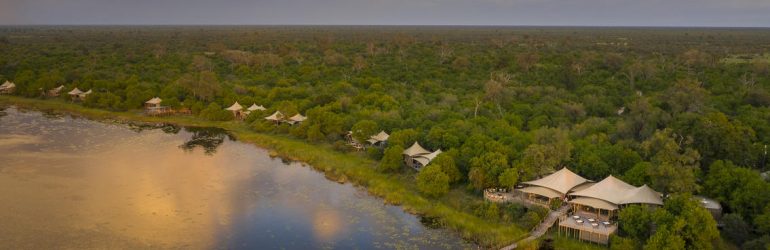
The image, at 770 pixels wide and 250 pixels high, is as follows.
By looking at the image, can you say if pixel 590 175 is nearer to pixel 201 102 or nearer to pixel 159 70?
pixel 201 102

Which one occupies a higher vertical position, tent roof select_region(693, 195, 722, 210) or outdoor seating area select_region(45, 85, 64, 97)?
outdoor seating area select_region(45, 85, 64, 97)

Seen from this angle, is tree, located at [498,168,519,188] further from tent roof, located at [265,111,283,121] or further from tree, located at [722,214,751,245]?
tent roof, located at [265,111,283,121]

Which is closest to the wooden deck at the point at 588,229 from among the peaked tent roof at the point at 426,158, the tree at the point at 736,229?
the tree at the point at 736,229

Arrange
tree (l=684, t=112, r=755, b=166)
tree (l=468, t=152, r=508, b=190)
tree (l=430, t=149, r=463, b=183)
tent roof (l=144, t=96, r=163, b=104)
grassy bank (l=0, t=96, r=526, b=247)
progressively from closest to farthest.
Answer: grassy bank (l=0, t=96, r=526, b=247) → tree (l=468, t=152, r=508, b=190) → tree (l=684, t=112, r=755, b=166) → tree (l=430, t=149, r=463, b=183) → tent roof (l=144, t=96, r=163, b=104)

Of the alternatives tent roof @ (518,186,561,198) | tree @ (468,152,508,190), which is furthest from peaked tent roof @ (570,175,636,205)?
tree @ (468,152,508,190)

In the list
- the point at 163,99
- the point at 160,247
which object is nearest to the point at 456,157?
the point at 160,247

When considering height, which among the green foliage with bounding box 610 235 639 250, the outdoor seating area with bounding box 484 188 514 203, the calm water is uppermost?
the outdoor seating area with bounding box 484 188 514 203

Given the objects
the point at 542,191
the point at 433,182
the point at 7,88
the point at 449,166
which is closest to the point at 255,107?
the point at 449,166
